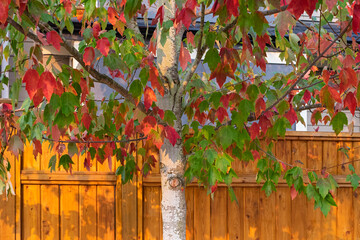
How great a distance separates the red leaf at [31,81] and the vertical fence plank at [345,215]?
3.70 metres

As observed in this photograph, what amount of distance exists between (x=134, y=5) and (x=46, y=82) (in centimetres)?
50

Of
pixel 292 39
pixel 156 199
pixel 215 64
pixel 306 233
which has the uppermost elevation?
pixel 292 39

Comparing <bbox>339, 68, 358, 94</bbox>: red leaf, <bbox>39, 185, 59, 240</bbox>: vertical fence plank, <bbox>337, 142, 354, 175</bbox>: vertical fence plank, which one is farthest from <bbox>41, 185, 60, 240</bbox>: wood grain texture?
<bbox>339, 68, 358, 94</bbox>: red leaf

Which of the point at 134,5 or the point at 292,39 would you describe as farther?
the point at 292,39

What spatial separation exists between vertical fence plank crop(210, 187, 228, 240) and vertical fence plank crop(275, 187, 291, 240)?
22.1 inches

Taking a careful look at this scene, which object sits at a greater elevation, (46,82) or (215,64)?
(215,64)

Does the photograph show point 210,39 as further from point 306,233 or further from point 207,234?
point 306,233

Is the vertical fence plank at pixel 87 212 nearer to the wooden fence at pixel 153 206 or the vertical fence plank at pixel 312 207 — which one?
the wooden fence at pixel 153 206

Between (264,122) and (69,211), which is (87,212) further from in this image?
(264,122)

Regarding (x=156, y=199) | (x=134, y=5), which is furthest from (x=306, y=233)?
(x=134, y=5)

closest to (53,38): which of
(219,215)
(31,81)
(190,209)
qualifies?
(31,81)

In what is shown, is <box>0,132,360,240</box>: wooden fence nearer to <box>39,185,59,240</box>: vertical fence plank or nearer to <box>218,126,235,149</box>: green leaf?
<box>39,185,59,240</box>: vertical fence plank

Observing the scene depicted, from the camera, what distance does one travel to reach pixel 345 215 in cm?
457

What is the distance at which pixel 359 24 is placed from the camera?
185 cm
